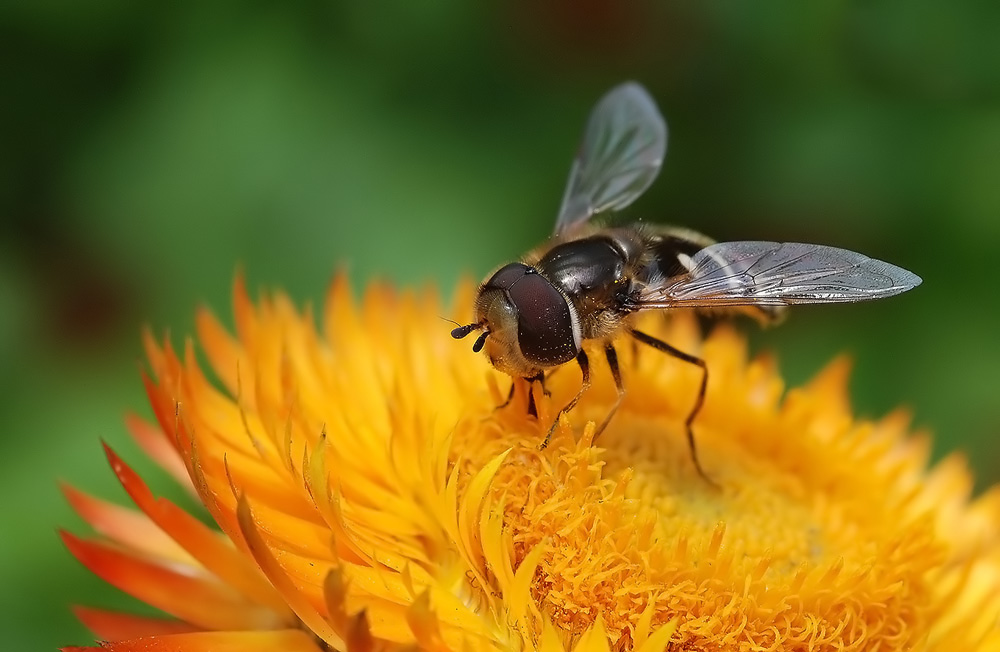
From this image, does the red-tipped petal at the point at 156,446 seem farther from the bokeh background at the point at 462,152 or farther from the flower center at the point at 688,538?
the bokeh background at the point at 462,152

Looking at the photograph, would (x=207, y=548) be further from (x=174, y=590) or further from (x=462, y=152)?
(x=462, y=152)

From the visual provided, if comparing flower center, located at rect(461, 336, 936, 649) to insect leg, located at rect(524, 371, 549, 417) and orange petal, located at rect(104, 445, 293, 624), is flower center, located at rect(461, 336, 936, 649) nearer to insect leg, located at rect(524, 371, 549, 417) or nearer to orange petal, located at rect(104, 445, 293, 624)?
insect leg, located at rect(524, 371, 549, 417)

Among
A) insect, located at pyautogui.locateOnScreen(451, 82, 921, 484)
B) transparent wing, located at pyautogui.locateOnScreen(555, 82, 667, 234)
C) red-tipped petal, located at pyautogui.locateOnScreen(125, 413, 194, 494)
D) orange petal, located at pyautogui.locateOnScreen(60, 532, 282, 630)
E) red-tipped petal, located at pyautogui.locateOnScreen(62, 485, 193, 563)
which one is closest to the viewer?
orange petal, located at pyautogui.locateOnScreen(60, 532, 282, 630)

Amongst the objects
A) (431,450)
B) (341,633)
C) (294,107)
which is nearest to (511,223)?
(294,107)

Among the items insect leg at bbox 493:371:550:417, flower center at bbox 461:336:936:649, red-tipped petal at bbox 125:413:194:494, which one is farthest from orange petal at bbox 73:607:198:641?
insect leg at bbox 493:371:550:417

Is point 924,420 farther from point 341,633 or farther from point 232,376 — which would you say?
point 341,633

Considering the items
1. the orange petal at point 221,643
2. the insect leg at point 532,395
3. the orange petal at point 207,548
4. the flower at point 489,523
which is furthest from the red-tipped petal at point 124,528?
the insect leg at point 532,395

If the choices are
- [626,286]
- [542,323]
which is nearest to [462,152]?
[626,286]
